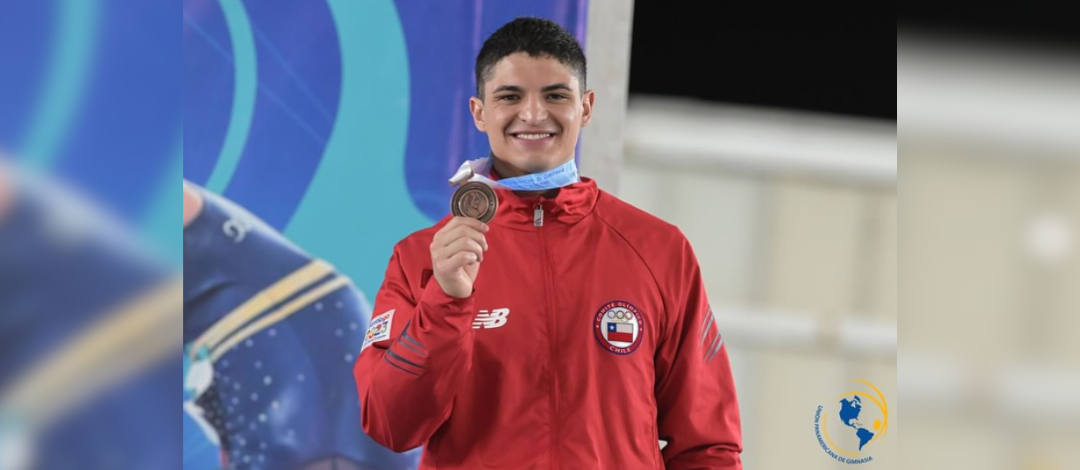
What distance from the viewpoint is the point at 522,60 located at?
5.90ft

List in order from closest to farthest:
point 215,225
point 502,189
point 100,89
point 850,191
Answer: point 502,189, point 215,225, point 100,89, point 850,191

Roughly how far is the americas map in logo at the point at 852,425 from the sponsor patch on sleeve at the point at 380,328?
1.46 meters

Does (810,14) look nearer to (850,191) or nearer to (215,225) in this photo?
(850,191)

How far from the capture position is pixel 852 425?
278 cm

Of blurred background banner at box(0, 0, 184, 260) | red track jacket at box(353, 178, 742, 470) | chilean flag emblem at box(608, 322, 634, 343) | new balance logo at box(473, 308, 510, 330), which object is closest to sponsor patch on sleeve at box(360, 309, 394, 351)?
red track jacket at box(353, 178, 742, 470)

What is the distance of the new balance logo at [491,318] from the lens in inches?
66.4

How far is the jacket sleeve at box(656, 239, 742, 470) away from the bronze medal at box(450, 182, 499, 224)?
0.39m

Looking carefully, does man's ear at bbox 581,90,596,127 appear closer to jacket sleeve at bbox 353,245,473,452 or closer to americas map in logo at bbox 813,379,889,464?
jacket sleeve at bbox 353,245,473,452

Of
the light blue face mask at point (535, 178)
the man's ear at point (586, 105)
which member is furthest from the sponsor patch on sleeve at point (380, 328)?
the man's ear at point (586, 105)

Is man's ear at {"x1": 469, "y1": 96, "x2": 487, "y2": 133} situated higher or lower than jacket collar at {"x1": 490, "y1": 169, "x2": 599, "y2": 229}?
higher

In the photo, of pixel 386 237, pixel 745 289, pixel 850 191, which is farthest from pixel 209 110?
pixel 850 191

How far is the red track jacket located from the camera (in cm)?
158

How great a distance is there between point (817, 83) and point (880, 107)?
6.9 inches

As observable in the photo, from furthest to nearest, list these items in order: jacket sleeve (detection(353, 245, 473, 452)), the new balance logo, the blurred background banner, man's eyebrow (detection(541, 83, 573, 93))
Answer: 1. the blurred background banner
2. man's eyebrow (detection(541, 83, 573, 93))
3. the new balance logo
4. jacket sleeve (detection(353, 245, 473, 452))
